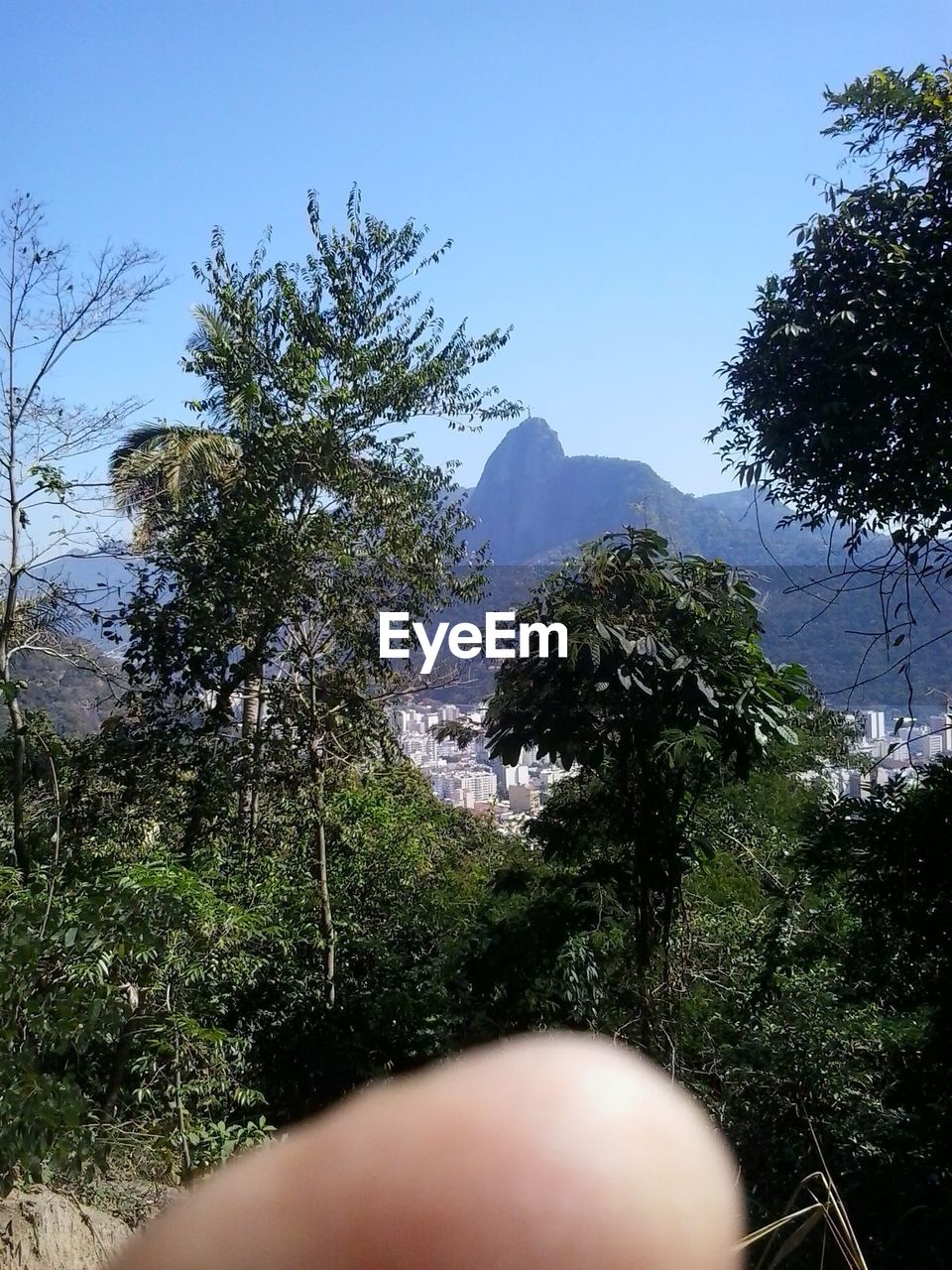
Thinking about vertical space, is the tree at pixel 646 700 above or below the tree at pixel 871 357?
below

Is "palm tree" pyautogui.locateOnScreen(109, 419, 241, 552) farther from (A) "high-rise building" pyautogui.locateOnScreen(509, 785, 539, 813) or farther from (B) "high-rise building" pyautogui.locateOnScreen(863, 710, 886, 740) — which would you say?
(B) "high-rise building" pyautogui.locateOnScreen(863, 710, 886, 740)

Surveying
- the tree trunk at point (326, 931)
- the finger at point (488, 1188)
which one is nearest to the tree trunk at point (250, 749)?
the tree trunk at point (326, 931)

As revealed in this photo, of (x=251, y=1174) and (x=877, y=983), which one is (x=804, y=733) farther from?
(x=251, y=1174)

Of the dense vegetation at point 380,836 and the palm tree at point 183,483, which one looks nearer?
the dense vegetation at point 380,836

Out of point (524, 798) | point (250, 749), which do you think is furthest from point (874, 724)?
point (250, 749)

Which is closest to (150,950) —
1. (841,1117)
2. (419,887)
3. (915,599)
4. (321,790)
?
(321,790)

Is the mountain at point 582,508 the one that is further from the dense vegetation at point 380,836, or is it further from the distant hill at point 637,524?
the dense vegetation at point 380,836
